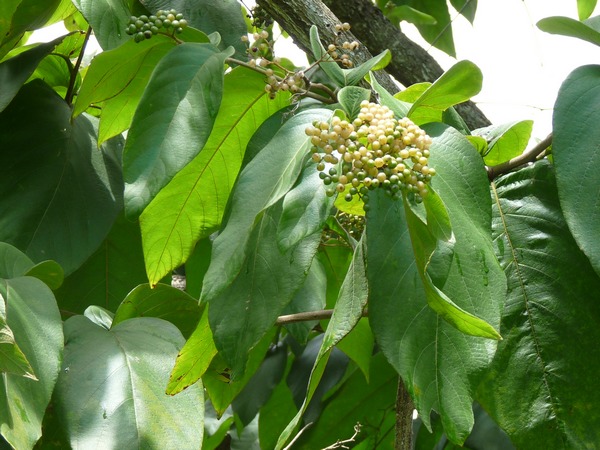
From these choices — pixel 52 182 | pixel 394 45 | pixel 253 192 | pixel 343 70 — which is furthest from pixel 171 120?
pixel 394 45

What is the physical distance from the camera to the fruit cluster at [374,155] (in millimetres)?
496

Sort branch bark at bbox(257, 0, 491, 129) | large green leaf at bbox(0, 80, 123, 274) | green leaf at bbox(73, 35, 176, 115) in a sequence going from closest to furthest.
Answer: green leaf at bbox(73, 35, 176, 115), large green leaf at bbox(0, 80, 123, 274), branch bark at bbox(257, 0, 491, 129)

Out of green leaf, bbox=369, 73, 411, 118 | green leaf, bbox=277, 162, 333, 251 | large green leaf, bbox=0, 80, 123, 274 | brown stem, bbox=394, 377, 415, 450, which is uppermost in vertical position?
green leaf, bbox=369, 73, 411, 118

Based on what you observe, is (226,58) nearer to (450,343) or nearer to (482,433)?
(450,343)

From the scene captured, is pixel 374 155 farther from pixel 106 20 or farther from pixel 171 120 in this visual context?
pixel 106 20

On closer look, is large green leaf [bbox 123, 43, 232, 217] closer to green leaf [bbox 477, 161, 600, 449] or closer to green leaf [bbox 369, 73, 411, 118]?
green leaf [bbox 369, 73, 411, 118]

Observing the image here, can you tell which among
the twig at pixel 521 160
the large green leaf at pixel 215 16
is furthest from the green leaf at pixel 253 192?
the large green leaf at pixel 215 16

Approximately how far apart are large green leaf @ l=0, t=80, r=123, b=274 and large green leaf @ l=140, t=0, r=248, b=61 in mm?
176

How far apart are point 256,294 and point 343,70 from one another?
23 cm

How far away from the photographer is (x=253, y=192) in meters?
0.56

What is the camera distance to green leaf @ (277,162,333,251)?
475 millimetres

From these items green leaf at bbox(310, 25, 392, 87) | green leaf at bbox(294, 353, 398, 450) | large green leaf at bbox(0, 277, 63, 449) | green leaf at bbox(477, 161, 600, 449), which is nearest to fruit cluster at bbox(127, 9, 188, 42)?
green leaf at bbox(310, 25, 392, 87)

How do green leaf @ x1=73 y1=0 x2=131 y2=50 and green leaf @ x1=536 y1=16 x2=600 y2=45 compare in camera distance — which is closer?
green leaf @ x1=536 y1=16 x2=600 y2=45

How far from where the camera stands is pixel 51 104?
0.98 metres
